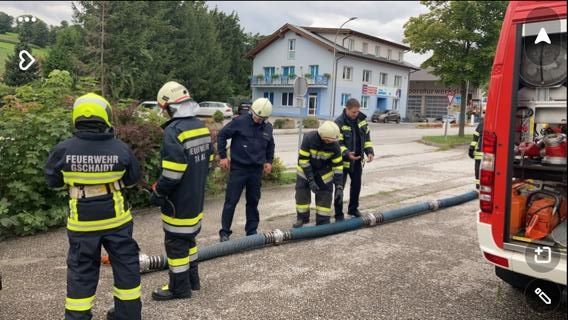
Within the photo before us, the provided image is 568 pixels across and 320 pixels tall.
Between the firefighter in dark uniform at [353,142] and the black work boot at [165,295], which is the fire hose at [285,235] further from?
the black work boot at [165,295]

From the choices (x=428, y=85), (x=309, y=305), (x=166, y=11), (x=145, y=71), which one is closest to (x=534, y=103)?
(x=309, y=305)

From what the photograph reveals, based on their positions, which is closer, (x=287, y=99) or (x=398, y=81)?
(x=287, y=99)

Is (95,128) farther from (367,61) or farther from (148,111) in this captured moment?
(367,61)

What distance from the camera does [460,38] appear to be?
72.3 feet

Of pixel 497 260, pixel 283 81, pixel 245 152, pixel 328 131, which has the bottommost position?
pixel 497 260

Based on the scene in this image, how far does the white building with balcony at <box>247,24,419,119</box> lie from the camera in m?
45.1

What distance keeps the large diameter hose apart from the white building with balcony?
35989 mm

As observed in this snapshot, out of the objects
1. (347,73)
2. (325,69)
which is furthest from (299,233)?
(347,73)

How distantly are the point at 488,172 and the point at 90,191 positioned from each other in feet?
9.32

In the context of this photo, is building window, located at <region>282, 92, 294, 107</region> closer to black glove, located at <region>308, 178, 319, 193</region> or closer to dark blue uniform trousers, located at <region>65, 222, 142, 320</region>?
black glove, located at <region>308, 178, 319, 193</region>

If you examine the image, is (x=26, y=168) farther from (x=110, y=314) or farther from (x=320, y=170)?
(x=320, y=170)

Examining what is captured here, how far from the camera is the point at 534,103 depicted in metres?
3.49

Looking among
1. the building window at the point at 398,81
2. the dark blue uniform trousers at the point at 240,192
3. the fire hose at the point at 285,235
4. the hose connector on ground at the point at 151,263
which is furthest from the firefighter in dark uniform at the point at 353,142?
the building window at the point at 398,81

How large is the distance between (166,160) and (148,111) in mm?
3758
